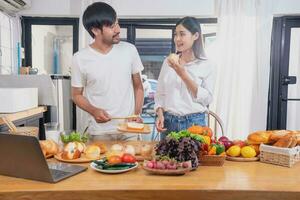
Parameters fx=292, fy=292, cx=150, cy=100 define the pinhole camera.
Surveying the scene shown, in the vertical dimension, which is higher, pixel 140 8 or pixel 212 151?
pixel 140 8

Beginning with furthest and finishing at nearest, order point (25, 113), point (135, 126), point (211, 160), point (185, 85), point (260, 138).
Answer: point (25, 113)
point (185, 85)
point (135, 126)
point (260, 138)
point (211, 160)

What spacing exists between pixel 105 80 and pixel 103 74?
4 cm

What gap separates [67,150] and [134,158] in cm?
29

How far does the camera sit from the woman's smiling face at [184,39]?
1910mm

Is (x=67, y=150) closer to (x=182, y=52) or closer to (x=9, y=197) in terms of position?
(x=9, y=197)

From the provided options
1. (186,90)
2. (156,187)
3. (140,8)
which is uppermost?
(140,8)

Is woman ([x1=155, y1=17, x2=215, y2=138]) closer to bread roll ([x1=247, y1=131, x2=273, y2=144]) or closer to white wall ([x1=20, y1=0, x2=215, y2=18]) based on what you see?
bread roll ([x1=247, y1=131, x2=273, y2=144])

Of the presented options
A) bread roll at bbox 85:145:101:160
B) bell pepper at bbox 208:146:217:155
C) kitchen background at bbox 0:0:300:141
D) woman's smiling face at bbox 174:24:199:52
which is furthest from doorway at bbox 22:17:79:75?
bell pepper at bbox 208:146:217:155

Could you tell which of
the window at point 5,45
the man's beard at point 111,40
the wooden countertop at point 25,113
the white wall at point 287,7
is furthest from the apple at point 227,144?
the window at point 5,45

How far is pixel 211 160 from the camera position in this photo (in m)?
1.17

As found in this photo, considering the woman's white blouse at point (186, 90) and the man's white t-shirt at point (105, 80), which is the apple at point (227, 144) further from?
the man's white t-shirt at point (105, 80)

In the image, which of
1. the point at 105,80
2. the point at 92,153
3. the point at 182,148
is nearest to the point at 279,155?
the point at 182,148

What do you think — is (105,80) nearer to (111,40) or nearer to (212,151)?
(111,40)

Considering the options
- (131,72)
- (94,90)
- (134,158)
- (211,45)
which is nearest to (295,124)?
(211,45)
